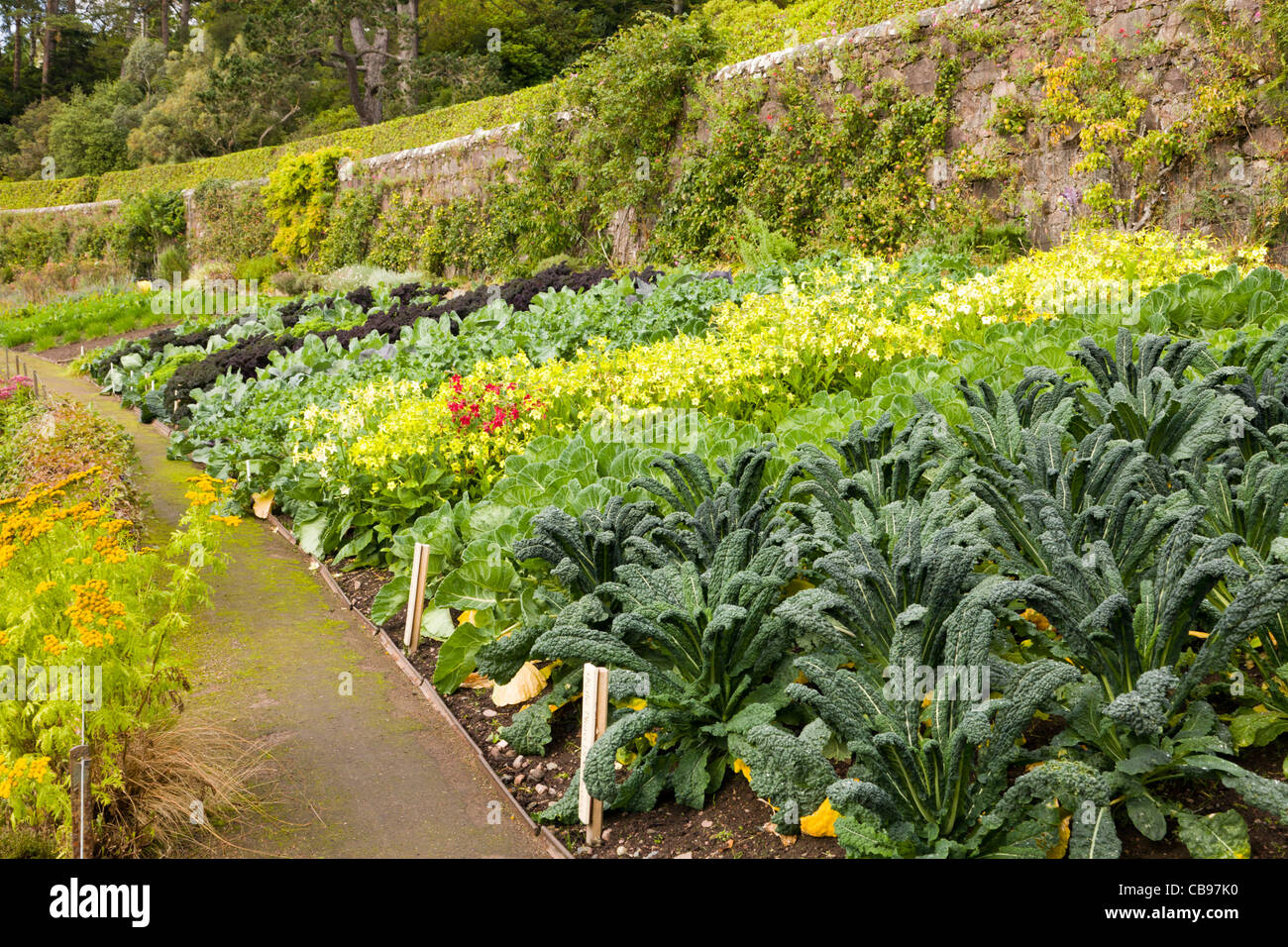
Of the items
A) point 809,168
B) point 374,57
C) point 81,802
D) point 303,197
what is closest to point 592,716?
point 81,802

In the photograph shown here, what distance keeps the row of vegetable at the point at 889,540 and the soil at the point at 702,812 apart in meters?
0.05

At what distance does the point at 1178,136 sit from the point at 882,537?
7.42 metres

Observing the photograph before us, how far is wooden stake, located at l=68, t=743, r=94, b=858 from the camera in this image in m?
2.53

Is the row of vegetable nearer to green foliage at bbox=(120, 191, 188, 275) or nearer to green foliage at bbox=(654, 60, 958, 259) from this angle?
green foliage at bbox=(654, 60, 958, 259)

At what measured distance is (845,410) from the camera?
471 cm

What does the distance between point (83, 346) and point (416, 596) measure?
15.0 metres

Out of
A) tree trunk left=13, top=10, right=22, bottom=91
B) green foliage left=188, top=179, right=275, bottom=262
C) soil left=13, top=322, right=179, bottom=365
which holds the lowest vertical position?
soil left=13, top=322, right=179, bottom=365

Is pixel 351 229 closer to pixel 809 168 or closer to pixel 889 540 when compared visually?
pixel 809 168

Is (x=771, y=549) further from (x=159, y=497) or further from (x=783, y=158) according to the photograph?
(x=783, y=158)

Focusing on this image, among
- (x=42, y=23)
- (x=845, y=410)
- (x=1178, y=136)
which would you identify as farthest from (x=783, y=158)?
(x=42, y=23)

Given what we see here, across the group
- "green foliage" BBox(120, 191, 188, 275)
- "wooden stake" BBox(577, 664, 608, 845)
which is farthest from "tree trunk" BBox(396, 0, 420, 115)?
"wooden stake" BBox(577, 664, 608, 845)

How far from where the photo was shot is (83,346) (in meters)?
16.2

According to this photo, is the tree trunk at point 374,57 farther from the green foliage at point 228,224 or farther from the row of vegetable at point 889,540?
the row of vegetable at point 889,540

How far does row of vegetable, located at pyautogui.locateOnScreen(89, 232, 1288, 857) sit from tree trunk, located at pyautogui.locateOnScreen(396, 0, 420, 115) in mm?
25012
